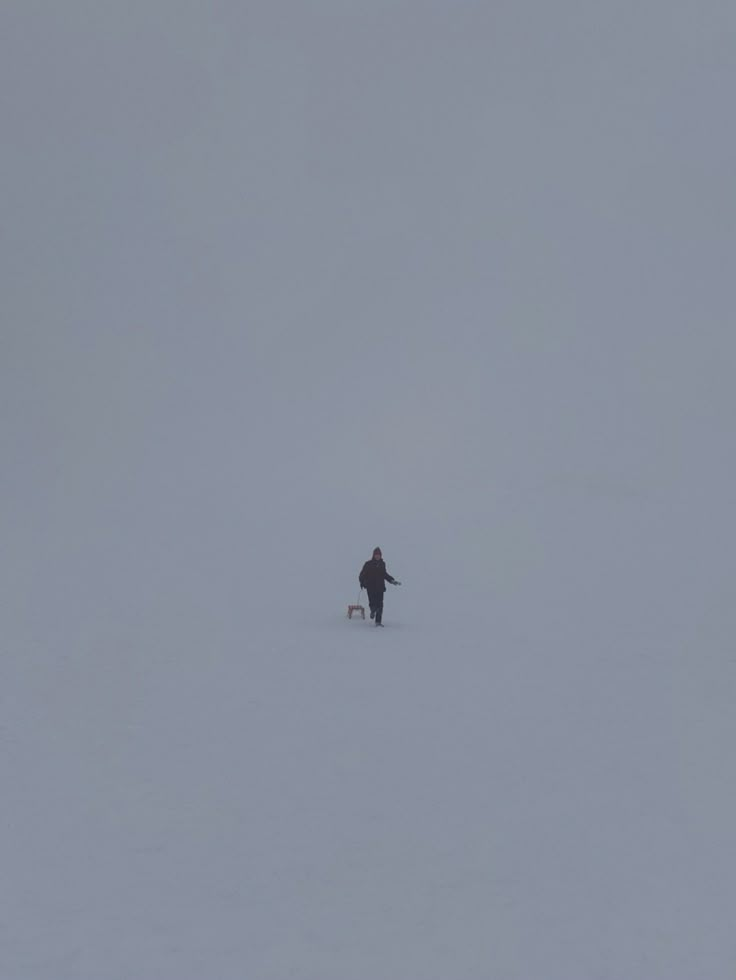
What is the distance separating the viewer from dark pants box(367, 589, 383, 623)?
15.2m

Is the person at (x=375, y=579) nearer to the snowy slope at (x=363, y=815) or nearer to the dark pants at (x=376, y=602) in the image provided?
the dark pants at (x=376, y=602)

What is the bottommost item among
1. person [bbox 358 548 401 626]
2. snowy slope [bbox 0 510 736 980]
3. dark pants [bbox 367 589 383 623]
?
snowy slope [bbox 0 510 736 980]

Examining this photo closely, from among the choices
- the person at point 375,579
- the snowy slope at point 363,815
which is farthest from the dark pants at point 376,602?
the snowy slope at point 363,815

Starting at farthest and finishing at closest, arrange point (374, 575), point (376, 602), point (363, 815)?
point (376, 602) → point (374, 575) → point (363, 815)

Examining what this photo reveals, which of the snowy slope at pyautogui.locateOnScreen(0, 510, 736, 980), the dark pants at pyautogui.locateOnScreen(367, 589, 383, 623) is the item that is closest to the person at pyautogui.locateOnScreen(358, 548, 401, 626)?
the dark pants at pyautogui.locateOnScreen(367, 589, 383, 623)

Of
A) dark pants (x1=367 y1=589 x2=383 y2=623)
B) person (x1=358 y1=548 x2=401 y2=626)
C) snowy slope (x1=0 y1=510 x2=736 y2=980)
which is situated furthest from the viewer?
dark pants (x1=367 y1=589 x2=383 y2=623)

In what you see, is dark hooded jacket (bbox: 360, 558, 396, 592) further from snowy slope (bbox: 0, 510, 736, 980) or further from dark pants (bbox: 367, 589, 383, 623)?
snowy slope (bbox: 0, 510, 736, 980)

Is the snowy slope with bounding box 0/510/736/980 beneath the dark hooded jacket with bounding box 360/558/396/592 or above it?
beneath

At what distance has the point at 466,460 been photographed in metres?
68.1

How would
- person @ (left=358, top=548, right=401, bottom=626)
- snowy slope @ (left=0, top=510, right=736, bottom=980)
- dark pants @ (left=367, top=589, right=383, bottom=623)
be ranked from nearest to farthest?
snowy slope @ (left=0, top=510, right=736, bottom=980)
person @ (left=358, top=548, right=401, bottom=626)
dark pants @ (left=367, top=589, right=383, bottom=623)

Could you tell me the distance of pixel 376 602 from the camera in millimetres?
15273

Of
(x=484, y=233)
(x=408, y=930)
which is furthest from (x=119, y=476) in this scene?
(x=484, y=233)

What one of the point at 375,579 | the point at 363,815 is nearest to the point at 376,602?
the point at 375,579

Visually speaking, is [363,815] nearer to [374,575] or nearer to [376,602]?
[374,575]
